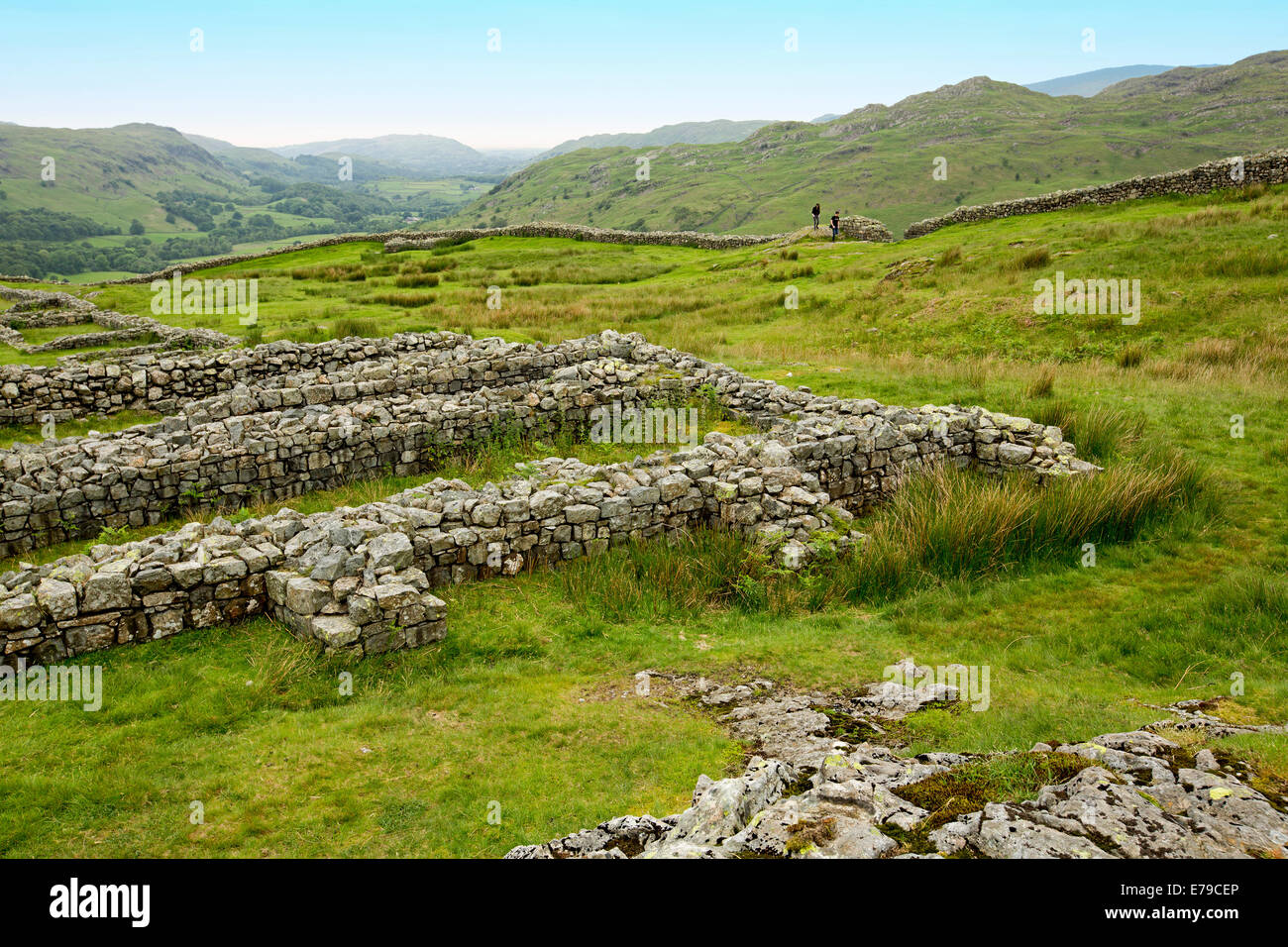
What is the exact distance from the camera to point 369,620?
7.83 m

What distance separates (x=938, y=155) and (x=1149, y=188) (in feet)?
304

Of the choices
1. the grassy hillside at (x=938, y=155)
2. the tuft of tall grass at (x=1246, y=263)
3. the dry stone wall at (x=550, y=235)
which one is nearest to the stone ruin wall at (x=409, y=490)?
the tuft of tall grass at (x=1246, y=263)

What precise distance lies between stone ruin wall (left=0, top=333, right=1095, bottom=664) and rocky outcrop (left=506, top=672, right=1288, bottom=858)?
177 inches

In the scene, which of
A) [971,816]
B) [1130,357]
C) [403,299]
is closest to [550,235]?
[403,299]

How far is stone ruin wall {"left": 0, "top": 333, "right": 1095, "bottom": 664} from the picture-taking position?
788 cm

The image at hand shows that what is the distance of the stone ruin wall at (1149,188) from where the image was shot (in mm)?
27156

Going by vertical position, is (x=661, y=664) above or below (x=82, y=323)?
below

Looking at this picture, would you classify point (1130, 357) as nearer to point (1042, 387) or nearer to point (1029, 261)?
point (1042, 387)

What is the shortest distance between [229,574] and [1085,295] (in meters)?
23.1

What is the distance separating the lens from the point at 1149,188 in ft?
101

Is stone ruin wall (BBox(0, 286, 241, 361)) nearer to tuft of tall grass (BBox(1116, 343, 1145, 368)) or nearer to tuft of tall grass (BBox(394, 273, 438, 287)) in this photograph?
tuft of tall grass (BBox(394, 273, 438, 287))

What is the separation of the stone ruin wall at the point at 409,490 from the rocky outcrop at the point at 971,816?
4503mm

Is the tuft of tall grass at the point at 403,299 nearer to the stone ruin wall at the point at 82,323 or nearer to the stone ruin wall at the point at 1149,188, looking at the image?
the stone ruin wall at the point at 82,323
